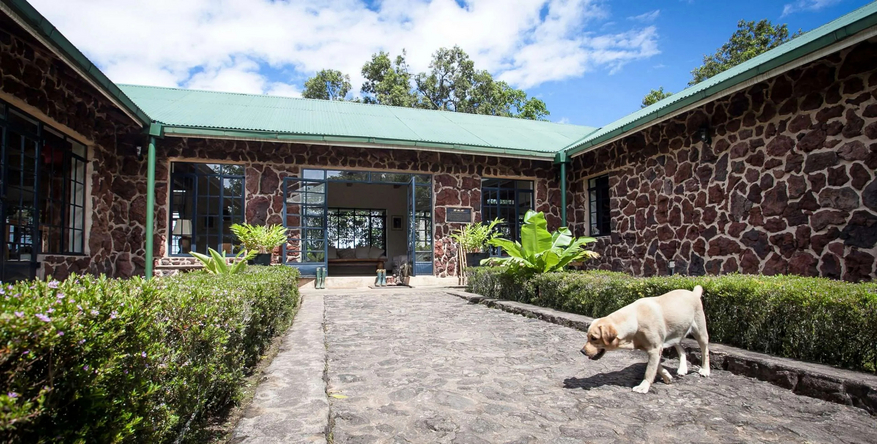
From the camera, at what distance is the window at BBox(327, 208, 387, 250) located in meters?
18.4

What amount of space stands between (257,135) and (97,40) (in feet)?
18.5

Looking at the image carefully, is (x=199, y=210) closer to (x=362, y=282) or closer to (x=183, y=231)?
(x=183, y=231)

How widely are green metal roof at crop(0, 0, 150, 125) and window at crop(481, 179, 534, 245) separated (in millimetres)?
7743

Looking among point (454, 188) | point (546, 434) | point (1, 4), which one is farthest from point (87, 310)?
point (454, 188)

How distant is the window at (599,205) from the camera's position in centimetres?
1142

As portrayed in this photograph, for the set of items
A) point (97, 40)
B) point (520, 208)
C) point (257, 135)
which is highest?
point (97, 40)

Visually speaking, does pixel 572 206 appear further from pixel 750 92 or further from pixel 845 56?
pixel 845 56

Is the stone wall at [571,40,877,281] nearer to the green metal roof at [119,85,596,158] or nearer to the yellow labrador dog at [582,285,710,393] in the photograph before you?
the green metal roof at [119,85,596,158]

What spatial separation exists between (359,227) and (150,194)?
10.1 m

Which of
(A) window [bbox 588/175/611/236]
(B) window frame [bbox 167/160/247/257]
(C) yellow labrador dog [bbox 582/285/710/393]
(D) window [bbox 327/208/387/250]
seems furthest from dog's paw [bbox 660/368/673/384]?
(D) window [bbox 327/208/387/250]

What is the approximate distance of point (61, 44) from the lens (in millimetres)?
5258

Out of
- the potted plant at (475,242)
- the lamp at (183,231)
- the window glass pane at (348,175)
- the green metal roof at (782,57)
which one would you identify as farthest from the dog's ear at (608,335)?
the lamp at (183,231)

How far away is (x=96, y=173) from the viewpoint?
28.1ft

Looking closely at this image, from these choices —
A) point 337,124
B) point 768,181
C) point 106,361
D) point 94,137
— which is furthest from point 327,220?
point 106,361
